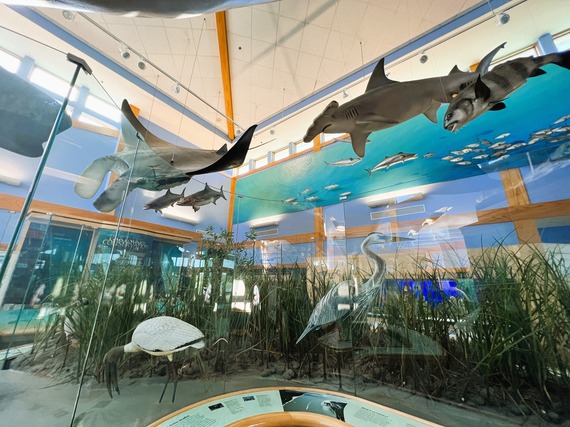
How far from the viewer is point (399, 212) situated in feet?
6.58

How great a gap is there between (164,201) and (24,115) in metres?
1.03

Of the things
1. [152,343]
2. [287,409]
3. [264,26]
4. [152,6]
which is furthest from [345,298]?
[264,26]

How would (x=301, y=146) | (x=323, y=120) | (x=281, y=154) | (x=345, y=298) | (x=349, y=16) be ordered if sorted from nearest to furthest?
(x=323, y=120), (x=345, y=298), (x=349, y=16), (x=301, y=146), (x=281, y=154)

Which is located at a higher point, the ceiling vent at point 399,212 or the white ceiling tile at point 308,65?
the white ceiling tile at point 308,65

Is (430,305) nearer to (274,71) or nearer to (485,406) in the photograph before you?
(485,406)

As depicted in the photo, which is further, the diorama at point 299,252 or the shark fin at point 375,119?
the shark fin at point 375,119

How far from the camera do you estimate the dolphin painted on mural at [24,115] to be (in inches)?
35.3

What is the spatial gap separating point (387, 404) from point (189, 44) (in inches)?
177

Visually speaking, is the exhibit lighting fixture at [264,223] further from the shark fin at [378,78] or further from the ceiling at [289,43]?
the shark fin at [378,78]

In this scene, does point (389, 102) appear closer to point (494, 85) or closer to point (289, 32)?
point (494, 85)

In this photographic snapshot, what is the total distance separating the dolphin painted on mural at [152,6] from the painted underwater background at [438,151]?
6.81 feet

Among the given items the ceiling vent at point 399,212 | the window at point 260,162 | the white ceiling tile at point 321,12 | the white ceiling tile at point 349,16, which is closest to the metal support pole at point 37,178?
the ceiling vent at point 399,212

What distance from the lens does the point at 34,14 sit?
269 centimetres

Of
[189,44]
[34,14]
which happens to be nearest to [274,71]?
[189,44]
